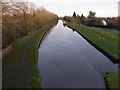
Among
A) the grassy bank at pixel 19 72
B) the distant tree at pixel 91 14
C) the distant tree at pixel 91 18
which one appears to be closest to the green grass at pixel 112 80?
the grassy bank at pixel 19 72

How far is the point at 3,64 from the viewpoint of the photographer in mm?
9531

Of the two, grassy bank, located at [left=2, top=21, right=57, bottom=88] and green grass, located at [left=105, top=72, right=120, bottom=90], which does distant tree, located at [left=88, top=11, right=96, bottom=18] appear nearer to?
grassy bank, located at [left=2, top=21, right=57, bottom=88]

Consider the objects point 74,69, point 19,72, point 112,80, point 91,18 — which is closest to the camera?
point 112,80

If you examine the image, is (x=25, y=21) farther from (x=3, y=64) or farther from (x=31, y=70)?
(x=31, y=70)

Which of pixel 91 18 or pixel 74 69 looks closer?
pixel 74 69

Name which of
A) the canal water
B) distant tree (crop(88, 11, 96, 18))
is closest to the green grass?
the canal water

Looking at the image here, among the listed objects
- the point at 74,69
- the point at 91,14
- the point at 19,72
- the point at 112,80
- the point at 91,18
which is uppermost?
the point at 91,14

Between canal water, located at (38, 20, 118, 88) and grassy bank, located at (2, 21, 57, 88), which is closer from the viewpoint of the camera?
grassy bank, located at (2, 21, 57, 88)

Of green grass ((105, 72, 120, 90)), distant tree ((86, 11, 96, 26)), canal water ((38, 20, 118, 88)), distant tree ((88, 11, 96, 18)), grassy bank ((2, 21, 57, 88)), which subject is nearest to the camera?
grassy bank ((2, 21, 57, 88))

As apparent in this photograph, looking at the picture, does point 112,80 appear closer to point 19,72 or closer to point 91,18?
point 19,72

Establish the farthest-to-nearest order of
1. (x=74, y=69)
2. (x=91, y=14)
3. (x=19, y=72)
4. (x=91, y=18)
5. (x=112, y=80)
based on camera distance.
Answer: (x=91, y=14) < (x=91, y=18) < (x=74, y=69) < (x=19, y=72) < (x=112, y=80)

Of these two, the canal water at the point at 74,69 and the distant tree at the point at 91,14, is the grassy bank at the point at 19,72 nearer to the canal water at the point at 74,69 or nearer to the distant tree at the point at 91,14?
the canal water at the point at 74,69

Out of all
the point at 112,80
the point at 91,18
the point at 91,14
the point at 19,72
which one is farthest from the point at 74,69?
the point at 91,14

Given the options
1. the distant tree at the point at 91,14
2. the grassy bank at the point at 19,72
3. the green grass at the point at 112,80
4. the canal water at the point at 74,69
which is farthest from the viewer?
the distant tree at the point at 91,14
